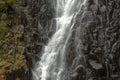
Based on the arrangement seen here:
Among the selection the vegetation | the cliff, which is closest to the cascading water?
the cliff

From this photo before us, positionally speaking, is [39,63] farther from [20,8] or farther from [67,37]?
[20,8]

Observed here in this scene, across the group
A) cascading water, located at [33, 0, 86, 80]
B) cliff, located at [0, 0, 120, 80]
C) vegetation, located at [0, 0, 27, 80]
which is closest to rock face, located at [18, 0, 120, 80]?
cliff, located at [0, 0, 120, 80]

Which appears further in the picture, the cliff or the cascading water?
the cascading water

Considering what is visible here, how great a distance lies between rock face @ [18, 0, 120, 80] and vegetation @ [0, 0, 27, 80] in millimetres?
475

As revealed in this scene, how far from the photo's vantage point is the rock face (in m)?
12.0

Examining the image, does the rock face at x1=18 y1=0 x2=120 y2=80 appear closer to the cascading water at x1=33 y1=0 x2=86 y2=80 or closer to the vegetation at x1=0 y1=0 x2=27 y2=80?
the cascading water at x1=33 y1=0 x2=86 y2=80

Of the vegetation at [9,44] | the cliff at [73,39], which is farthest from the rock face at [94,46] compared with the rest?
the vegetation at [9,44]

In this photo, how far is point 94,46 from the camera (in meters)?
12.3

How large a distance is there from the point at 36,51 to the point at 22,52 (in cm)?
70

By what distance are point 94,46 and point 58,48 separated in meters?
1.81

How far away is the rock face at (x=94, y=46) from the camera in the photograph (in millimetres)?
11992

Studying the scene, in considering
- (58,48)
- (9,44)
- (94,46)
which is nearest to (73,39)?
(58,48)

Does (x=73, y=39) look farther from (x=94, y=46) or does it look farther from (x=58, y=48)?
(x=94, y=46)

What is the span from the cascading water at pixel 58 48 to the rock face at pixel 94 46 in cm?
31
